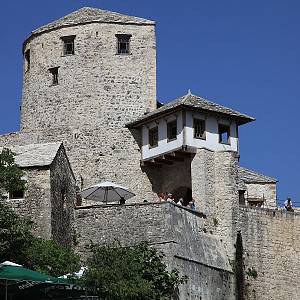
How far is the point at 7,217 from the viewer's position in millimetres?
36875

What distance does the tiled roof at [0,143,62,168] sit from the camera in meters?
45.2

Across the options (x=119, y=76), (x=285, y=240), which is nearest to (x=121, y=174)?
(x=119, y=76)

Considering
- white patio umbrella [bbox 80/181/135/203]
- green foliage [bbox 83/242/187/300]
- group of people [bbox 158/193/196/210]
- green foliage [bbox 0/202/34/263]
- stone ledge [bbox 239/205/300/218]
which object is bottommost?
green foliage [bbox 83/242/187/300]

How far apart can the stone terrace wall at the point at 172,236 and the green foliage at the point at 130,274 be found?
89 cm

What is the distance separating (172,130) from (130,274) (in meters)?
12.4

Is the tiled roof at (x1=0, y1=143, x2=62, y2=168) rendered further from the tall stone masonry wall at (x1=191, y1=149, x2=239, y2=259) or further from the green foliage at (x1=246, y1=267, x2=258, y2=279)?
the green foliage at (x1=246, y1=267, x2=258, y2=279)

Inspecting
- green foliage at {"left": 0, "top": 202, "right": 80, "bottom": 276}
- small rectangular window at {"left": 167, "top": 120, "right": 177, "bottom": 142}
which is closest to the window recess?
small rectangular window at {"left": 167, "top": 120, "right": 177, "bottom": 142}

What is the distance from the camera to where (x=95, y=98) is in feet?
172

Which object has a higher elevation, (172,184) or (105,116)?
(105,116)

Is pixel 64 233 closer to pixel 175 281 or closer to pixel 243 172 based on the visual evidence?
pixel 175 281

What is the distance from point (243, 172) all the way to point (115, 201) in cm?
1101

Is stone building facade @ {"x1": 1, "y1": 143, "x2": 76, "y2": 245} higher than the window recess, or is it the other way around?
the window recess

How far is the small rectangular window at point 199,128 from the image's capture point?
49250 millimetres

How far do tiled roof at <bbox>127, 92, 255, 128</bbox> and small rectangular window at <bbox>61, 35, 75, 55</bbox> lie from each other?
5.86 m
